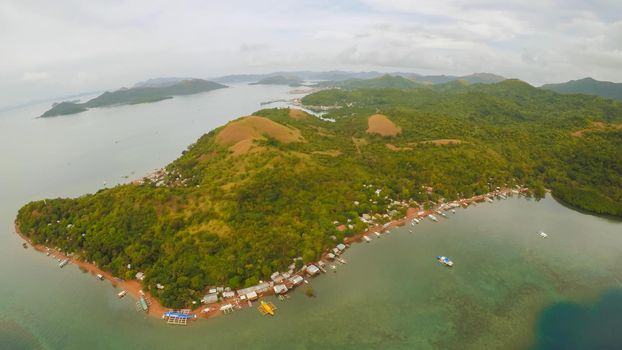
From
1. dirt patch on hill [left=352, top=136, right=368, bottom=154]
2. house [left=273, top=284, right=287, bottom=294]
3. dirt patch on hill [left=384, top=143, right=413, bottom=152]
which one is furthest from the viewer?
dirt patch on hill [left=352, top=136, right=368, bottom=154]

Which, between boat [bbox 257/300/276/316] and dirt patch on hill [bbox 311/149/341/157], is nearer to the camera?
boat [bbox 257/300/276/316]

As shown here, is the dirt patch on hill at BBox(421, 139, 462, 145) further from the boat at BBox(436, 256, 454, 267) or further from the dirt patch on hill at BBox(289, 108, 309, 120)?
the dirt patch on hill at BBox(289, 108, 309, 120)

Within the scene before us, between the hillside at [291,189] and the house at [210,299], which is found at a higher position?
the hillside at [291,189]

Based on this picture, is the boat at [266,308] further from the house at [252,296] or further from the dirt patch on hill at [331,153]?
the dirt patch on hill at [331,153]

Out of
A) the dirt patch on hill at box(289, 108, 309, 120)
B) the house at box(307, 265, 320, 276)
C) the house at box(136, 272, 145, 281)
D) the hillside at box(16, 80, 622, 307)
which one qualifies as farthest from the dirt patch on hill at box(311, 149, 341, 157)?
the house at box(136, 272, 145, 281)

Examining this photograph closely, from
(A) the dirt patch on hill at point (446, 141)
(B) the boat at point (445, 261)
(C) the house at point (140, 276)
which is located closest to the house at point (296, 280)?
(C) the house at point (140, 276)

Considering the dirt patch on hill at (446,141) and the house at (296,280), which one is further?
the dirt patch on hill at (446,141)

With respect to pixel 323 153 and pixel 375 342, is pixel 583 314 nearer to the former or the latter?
pixel 375 342

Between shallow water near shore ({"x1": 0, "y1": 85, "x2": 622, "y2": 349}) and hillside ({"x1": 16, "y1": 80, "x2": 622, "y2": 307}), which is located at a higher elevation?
hillside ({"x1": 16, "y1": 80, "x2": 622, "y2": 307})
